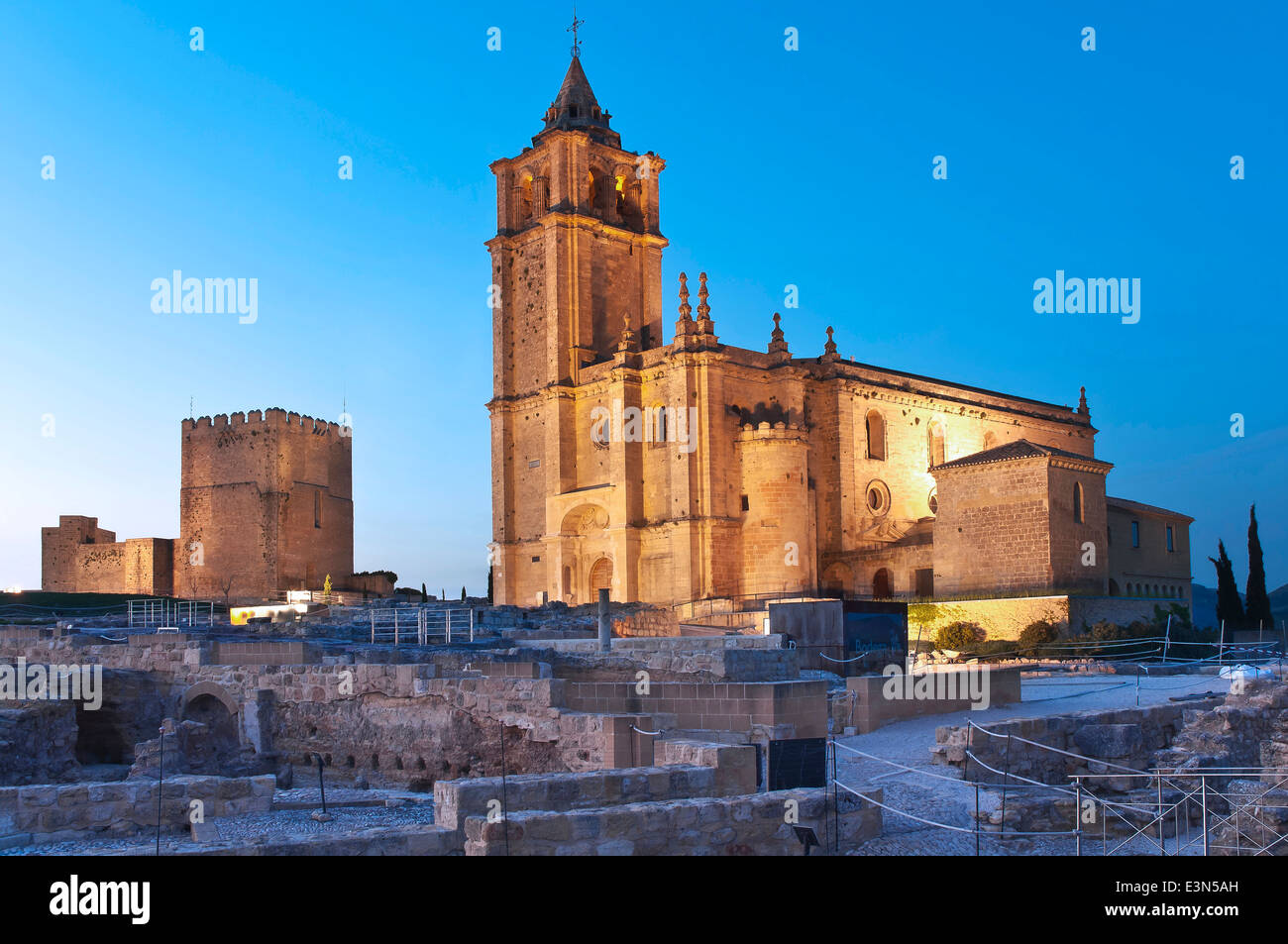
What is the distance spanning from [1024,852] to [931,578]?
35.0m

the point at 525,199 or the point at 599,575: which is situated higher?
the point at 525,199

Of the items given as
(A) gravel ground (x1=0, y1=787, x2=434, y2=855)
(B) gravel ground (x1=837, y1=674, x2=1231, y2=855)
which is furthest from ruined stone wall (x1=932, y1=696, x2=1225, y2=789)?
(A) gravel ground (x1=0, y1=787, x2=434, y2=855)

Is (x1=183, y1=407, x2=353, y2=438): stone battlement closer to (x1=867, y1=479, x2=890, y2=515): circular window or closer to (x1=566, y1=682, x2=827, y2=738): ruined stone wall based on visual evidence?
(x1=867, y1=479, x2=890, y2=515): circular window

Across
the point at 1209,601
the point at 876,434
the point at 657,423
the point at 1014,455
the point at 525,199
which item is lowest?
the point at 1209,601

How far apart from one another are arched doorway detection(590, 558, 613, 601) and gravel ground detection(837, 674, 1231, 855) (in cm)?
2729

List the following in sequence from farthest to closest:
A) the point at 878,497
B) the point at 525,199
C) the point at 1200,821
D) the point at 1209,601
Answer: the point at 1209,601 < the point at 525,199 < the point at 878,497 < the point at 1200,821

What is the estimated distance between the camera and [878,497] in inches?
1949

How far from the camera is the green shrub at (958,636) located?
3666cm

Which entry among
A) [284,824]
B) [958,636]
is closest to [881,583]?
[958,636]

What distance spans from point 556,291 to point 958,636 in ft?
73.2

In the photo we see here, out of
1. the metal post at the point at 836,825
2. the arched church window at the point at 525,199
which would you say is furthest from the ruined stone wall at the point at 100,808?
the arched church window at the point at 525,199

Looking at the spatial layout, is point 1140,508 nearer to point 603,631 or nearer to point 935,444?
point 935,444
